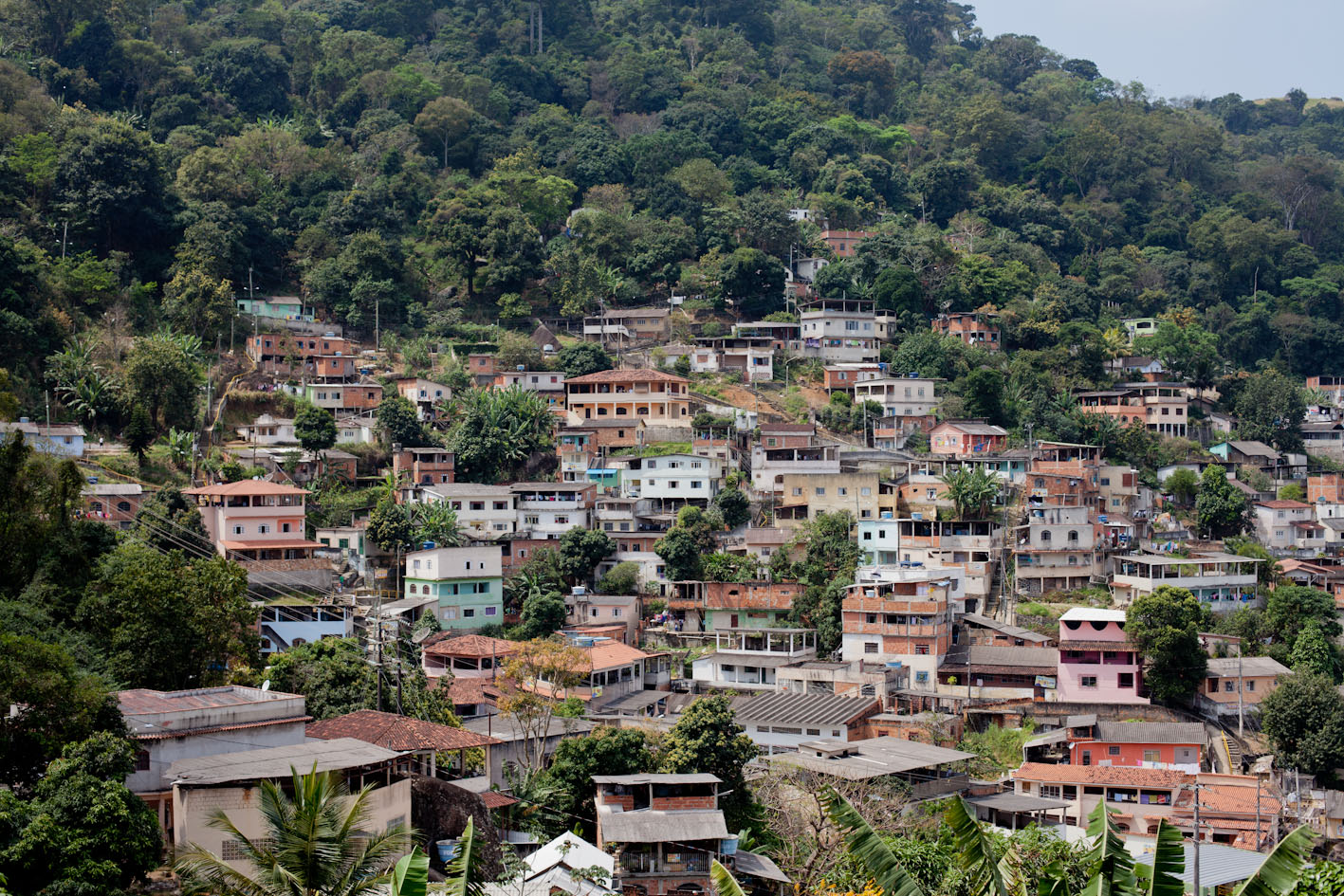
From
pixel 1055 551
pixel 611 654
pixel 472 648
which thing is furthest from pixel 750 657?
pixel 1055 551

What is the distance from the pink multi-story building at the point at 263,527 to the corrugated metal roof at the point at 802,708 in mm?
11640

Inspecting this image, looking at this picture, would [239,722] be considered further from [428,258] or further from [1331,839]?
[428,258]

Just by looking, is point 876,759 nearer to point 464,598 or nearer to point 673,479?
point 464,598

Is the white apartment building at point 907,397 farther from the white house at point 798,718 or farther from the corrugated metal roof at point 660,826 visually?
the corrugated metal roof at point 660,826

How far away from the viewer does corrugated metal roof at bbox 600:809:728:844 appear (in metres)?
22.4

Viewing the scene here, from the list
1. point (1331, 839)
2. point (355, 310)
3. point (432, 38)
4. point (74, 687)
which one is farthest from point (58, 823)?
point (432, 38)

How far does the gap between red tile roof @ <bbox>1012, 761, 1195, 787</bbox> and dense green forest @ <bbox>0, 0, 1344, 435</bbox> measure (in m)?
21.9

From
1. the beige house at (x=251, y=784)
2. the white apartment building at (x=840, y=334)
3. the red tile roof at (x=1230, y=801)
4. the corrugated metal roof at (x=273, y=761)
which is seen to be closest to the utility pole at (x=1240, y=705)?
the red tile roof at (x=1230, y=801)

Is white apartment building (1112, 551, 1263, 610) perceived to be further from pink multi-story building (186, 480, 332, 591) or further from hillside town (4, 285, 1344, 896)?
pink multi-story building (186, 480, 332, 591)

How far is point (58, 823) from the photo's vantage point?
16.6 meters

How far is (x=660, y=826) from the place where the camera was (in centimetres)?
2280

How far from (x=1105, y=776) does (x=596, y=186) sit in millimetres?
44297

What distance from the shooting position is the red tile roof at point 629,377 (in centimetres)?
4856

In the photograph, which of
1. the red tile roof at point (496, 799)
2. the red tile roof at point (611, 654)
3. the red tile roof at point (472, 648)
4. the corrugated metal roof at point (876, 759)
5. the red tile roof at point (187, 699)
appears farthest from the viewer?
the red tile roof at point (611, 654)
